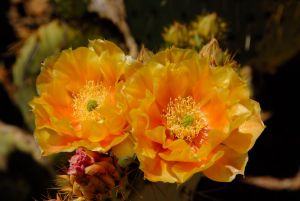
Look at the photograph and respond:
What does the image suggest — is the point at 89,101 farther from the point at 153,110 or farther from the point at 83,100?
the point at 153,110

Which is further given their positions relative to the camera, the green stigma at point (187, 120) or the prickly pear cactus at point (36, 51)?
the prickly pear cactus at point (36, 51)

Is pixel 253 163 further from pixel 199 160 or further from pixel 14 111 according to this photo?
pixel 199 160

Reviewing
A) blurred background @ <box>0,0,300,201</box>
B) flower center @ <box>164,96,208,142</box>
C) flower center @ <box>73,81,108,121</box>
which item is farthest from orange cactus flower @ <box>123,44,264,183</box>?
blurred background @ <box>0,0,300,201</box>

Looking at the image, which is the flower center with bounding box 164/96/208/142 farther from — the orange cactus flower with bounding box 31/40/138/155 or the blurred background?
the blurred background

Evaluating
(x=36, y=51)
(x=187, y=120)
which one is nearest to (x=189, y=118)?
(x=187, y=120)

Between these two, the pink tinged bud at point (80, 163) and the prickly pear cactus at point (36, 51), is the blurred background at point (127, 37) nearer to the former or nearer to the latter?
the prickly pear cactus at point (36, 51)

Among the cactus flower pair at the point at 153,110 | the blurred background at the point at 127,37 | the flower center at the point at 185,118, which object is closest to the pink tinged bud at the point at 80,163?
the cactus flower pair at the point at 153,110
